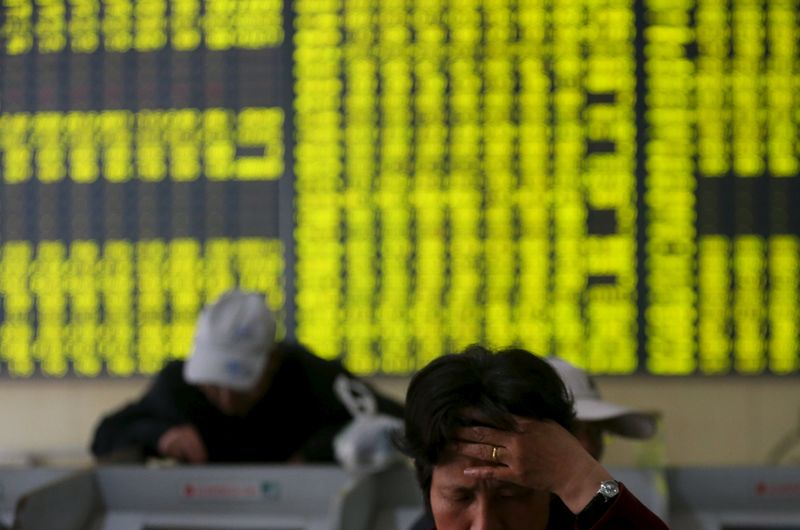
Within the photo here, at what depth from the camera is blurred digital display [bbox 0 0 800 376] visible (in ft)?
8.67

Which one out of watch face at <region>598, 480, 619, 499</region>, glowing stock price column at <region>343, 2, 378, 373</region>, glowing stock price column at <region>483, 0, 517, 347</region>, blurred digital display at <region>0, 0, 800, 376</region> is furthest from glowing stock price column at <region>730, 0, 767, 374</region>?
watch face at <region>598, 480, 619, 499</region>

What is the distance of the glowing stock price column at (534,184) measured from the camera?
8.76 feet

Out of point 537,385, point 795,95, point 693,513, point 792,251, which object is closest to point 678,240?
point 792,251

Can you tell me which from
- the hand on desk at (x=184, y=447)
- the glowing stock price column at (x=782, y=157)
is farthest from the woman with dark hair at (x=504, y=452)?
the glowing stock price column at (x=782, y=157)

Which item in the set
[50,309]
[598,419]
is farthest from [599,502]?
[50,309]

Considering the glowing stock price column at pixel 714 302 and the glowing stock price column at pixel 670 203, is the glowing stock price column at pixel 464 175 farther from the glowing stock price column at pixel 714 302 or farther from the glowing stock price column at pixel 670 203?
the glowing stock price column at pixel 714 302

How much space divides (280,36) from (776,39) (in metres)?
1.20

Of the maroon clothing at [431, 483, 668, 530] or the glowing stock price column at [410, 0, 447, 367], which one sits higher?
the glowing stock price column at [410, 0, 447, 367]

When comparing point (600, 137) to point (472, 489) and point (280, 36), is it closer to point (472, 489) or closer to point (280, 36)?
point (280, 36)

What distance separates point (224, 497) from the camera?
186 cm

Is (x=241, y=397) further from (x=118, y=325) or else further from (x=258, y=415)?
(x=118, y=325)

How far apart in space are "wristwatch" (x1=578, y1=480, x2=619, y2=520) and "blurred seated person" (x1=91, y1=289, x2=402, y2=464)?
142 centimetres

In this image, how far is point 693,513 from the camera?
1816mm

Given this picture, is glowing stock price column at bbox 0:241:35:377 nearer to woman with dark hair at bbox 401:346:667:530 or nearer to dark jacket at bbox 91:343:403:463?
dark jacket at bbox 91:343:403:463
